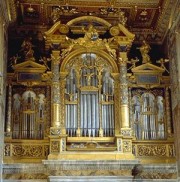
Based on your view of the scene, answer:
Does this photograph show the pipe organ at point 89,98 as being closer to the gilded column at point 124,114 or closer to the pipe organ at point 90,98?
the pipe organ at point 90,98

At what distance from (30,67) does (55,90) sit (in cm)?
123

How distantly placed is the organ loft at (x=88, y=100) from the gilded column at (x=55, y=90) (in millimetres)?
21

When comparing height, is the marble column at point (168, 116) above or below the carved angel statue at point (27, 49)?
below

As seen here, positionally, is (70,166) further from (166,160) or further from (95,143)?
(166,160)

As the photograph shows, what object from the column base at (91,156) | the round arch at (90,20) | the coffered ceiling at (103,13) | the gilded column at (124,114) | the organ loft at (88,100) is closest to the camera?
the column base at (91,156)

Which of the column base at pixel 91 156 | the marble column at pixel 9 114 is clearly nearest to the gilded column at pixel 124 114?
the column base at pixel 91 156

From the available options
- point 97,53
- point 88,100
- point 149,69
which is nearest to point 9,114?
point 88,100

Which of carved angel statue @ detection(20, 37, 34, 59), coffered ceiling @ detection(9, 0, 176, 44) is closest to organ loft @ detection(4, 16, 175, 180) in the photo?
carved angel statue @ detection(20, 37, 34, 59)

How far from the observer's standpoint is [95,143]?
1728cm

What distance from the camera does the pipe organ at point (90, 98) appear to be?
56.9 ft

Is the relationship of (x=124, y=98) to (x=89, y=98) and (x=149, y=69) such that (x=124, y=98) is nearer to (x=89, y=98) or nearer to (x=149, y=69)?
(x=89, y=98)

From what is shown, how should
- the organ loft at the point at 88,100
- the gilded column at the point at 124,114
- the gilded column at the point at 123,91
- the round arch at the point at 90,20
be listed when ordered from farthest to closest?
the round arch at the point at 90,20 < the gilded column at the point at 123,91 < the organ loft at the point at 88,100 < the gilded column at the point at 124,114

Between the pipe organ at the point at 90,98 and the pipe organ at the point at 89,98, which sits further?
the pipe organ at the point at 89,98

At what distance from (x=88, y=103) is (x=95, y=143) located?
4.32 feet
